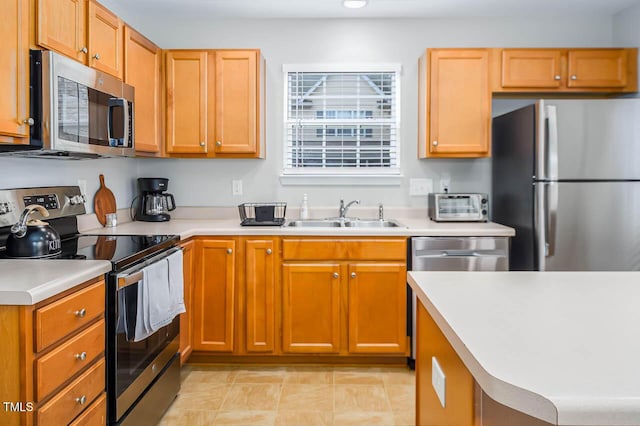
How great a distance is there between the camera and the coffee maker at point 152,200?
3.27 meters

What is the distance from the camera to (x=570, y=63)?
10.7 ft

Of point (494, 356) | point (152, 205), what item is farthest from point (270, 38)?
point (494, 356)

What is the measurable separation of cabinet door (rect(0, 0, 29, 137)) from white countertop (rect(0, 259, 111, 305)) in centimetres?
51

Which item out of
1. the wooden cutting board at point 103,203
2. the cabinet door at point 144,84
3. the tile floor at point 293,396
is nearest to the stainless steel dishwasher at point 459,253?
the tile floor at point 293,396

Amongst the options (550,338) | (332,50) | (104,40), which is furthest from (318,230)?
(550,338)

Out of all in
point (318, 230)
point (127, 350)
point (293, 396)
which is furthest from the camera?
point (318, 230)

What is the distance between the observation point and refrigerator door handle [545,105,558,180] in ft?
9.30

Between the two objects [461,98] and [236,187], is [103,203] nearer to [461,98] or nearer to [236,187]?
[236,187]

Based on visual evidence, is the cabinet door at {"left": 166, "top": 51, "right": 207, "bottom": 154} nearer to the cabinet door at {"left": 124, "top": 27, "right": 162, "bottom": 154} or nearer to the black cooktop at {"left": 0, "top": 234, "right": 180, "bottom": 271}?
the cabinet door at {"left": 124, "top": 27, "right": 162, "bottom": 154}

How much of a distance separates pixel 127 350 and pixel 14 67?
1169mm

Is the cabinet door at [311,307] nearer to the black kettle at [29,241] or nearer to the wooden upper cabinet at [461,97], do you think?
the wooden upper cabinet at [461,97]

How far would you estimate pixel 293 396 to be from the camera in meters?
2.68

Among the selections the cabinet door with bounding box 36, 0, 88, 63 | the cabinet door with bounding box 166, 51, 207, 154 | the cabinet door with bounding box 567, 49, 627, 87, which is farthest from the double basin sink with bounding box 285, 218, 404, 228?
the cabinet door with bounding box 36, 0, 88, 63

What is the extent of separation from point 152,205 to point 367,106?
5.67 feet
